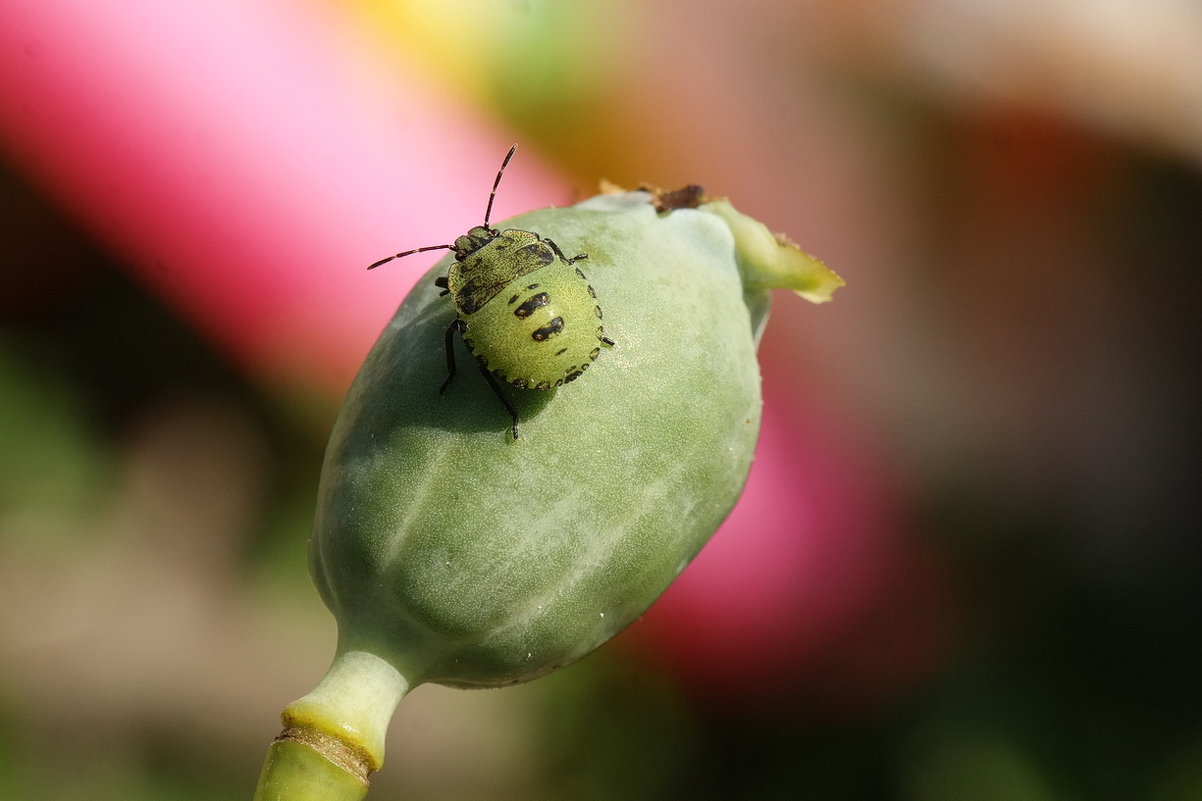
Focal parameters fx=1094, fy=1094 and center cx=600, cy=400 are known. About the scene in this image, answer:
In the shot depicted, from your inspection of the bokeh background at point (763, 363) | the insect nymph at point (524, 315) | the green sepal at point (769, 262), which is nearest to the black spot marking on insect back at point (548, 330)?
the insect nymph at point (524, 315)

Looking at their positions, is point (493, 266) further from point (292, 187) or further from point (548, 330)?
point (292, 187)

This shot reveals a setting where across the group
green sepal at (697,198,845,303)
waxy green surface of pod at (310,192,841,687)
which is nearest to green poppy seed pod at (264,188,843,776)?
waxy green surface of pod at (310,192,841,687)

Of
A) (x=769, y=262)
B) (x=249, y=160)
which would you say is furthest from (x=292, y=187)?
(x=769, y=262)

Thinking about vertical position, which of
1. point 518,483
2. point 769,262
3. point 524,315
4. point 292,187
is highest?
point 769,262

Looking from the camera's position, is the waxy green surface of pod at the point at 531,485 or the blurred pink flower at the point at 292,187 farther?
the blurred pink flower at the point at 292,187

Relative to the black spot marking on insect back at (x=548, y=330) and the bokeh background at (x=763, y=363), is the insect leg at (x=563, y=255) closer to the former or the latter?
the black spot marking on insect back at (x=548, y=330)

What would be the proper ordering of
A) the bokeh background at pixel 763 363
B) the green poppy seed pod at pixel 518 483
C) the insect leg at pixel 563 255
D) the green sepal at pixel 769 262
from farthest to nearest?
the bokeh background at pixel 763 363 < the green sepal at pixel 769 262 < the insect leg at pixel 563 255 < the green poppy seed pod at pixel 518 483

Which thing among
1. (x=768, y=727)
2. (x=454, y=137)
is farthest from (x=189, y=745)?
(x=454, y=137)

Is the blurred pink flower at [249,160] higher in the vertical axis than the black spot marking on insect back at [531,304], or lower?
lower
